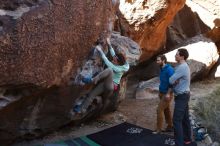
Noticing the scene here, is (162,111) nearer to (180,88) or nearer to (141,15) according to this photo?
(180,88)

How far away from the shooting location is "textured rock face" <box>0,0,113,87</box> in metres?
5.44

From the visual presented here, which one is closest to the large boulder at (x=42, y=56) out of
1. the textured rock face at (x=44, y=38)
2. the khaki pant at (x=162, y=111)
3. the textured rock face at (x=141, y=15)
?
the textured rock face at (x=44, y=38)

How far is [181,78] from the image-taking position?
6.23m

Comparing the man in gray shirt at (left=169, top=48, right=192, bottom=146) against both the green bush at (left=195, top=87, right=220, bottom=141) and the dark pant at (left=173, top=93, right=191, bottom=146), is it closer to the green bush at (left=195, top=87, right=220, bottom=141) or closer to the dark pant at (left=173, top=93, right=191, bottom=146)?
the dark pant at (left=173, top=93, right=191, bottom=146)

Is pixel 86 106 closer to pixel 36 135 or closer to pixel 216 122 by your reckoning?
pixel 36 135

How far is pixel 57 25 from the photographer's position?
19.5 feet

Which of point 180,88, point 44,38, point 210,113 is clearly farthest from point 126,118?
point 44,38

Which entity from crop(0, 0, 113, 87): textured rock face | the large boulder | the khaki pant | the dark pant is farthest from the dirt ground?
the dark pant

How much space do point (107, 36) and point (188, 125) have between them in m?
2.20

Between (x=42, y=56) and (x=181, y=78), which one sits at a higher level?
(x=42, y=56)

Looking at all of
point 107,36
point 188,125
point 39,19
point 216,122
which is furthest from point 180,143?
point 39,19

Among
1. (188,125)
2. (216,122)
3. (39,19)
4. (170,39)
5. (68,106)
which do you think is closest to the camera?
(39,19)

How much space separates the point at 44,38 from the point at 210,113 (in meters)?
4.27

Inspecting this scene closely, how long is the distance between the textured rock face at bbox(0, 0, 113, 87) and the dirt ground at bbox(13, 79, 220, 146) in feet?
4.64
